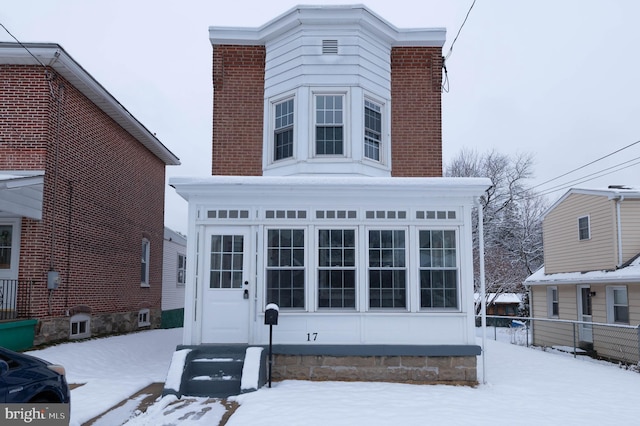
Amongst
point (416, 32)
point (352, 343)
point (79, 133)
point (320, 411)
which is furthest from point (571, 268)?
point (79, 133)

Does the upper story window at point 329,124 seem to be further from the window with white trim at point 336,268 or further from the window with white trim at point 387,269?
the window with white trim at point 387,269

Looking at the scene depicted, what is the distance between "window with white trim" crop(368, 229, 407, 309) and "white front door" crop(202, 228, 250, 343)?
91.3 inches

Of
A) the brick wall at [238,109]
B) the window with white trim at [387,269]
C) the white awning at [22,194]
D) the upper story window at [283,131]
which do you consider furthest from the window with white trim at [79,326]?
the window with white trim at [387,269]

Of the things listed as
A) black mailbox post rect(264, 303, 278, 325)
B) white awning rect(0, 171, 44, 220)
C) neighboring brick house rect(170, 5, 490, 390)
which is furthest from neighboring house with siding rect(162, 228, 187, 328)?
black mailbox post rect(264, 303, 278, 325)

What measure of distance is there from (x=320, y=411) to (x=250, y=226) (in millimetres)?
3752

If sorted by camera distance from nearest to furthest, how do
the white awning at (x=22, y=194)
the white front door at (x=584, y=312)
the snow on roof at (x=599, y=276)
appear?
the white awning at (x=22, y=194), the snow on roof at (x=599, y=276), the white front door at (x=584, y=312)

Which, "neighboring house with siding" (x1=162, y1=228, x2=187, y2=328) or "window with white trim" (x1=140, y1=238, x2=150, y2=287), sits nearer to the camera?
"window with white trim" (x1=140, y1=238, x2=150, y2=287)

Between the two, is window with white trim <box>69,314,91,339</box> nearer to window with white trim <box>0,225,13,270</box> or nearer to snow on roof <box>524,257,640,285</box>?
window with white trim <box>0,225,13,270</box>

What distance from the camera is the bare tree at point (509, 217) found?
35281 millimetres

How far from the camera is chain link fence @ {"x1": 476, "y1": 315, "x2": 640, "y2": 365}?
15492 mm

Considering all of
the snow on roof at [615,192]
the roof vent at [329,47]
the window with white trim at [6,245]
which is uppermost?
the roof vent at [329,47]

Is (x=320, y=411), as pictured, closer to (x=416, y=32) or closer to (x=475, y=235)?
(x=416, y=32)

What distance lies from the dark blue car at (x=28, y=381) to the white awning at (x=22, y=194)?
592cm
